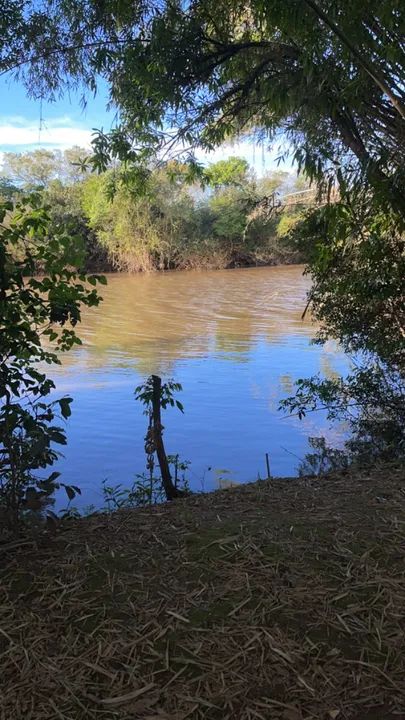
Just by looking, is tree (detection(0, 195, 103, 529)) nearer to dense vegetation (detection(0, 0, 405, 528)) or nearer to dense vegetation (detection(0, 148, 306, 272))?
dense vegetation (detection(0, 0, 405, 528))

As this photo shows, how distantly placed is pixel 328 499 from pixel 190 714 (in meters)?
1.99

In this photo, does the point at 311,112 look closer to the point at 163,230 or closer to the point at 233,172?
the point at 233,172

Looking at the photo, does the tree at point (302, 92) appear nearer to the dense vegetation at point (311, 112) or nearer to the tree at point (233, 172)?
the dense vegetation at point (311, 112)

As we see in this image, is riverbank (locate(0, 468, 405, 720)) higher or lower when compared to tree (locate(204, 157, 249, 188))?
lower

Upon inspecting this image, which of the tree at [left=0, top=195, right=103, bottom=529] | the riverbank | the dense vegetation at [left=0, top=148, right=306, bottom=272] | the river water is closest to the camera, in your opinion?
the riverbank

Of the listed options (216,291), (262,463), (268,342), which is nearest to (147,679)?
(262,463)

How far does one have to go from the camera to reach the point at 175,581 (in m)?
2.62

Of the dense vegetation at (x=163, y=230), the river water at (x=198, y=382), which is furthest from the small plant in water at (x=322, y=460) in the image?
the dense vegetation at (x=163, y=230)

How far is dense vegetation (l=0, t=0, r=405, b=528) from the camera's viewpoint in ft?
12.5

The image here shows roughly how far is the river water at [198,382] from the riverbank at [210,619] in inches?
148

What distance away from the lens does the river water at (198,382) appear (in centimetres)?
782

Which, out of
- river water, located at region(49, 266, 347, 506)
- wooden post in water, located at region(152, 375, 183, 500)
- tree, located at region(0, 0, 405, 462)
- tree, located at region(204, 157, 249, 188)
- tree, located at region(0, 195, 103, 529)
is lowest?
river water, located at region(49, 266, 347, 506)

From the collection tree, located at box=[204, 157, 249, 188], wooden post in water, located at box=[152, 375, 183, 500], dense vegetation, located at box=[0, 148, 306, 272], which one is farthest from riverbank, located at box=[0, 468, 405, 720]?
dense vegetation, located at box=[0, 148, 306, 272]

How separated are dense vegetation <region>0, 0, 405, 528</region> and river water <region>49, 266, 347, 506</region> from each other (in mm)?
1248
